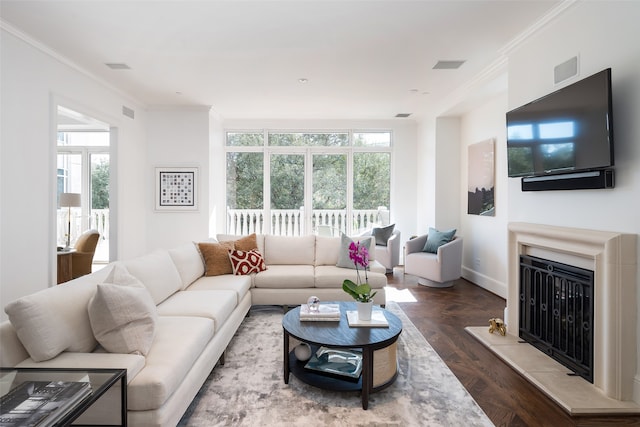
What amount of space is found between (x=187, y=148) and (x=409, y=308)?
14.0ft

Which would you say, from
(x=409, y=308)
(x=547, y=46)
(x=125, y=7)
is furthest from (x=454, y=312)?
(x=125, y=7)

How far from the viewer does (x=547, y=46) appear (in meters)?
2.80

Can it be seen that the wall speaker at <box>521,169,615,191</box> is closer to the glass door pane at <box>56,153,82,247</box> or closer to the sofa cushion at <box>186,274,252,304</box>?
the sofa cushion at <box>186,274,252,304</box>

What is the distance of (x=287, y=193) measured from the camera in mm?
6508

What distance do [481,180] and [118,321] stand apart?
475 centimetres

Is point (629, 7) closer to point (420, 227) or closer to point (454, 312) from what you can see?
point (454, 312)

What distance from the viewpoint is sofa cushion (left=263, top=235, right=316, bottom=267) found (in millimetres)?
4254

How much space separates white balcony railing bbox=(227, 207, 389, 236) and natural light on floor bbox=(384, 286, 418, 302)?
1.92 metres

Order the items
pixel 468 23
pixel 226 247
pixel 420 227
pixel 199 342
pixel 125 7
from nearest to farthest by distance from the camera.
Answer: pixel 199 342 → pixel 125 7 → pixel 468 23 → pixel 226 247 → pixel 420 227

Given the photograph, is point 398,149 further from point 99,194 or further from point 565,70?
point 99,194

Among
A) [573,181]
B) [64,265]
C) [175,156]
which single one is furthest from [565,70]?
[64,265]

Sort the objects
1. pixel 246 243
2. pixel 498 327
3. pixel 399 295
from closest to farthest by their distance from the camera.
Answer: pixel 498 327 → pixel 246 243 → pixel 399 295

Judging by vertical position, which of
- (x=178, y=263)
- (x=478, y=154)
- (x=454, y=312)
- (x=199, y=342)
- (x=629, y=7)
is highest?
(x=629, y=7)

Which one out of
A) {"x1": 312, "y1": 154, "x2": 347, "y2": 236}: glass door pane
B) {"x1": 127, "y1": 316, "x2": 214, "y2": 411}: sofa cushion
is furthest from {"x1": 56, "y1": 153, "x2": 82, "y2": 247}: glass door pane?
{"x1": 127, "y1": 316, "x2": 214, "y2": 411}: sofa cushion
